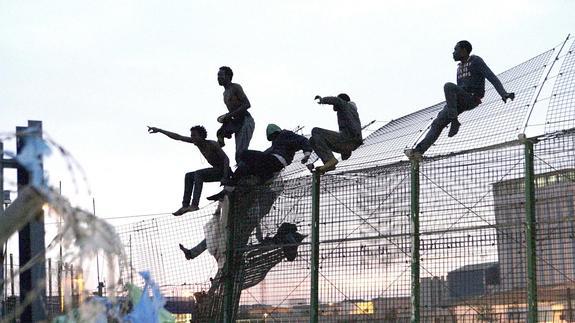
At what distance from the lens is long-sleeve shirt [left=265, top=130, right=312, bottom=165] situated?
36.9ft

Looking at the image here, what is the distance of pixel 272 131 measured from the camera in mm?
11672

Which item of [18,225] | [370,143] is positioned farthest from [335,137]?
[18,225]

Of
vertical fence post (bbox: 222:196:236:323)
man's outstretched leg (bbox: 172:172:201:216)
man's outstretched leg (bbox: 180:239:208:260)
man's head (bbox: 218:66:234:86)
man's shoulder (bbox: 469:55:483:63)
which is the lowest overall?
vertical fence post (bbox: 222:196:236:323)

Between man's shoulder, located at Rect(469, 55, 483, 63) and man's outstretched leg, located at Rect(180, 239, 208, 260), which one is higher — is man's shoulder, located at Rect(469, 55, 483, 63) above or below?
above

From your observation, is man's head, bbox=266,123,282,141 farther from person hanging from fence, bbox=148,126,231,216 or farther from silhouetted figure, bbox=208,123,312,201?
person hanging from fence, bbox=148,126,231,216

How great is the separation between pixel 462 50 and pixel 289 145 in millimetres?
2153

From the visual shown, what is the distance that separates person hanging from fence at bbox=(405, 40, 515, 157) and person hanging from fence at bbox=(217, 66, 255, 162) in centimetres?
267

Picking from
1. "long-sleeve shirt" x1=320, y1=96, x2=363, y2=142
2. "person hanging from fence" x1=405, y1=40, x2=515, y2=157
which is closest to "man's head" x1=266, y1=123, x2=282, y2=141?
"long-sleeve shirt" x1=320, y1=96, x2=363, y2=142

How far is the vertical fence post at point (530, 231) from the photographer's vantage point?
27.0 ft

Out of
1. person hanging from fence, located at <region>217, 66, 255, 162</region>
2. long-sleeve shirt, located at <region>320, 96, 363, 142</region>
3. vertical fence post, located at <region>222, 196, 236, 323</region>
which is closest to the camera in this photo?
long-sleeve shirt, located at <region>320, 96, 363, 142</region>

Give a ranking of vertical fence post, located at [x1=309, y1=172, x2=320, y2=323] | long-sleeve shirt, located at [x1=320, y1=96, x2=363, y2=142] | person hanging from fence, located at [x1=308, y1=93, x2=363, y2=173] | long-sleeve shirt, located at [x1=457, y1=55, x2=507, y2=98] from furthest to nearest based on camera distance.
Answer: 1. long-sleeve shirt, located at [x1=320, y1=96, x2=363, y2=142]
2. person hanging from fence, located at [x1=308, y1=93, x2=363, y2=173]
3. long-sleeve shirt, located at [x1=457, y1=55, x2=507, y2=98]
4. vertical fence post, located at [x1=309, y1=172, x2=320, y2=323]

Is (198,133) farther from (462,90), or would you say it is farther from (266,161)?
(462,90)

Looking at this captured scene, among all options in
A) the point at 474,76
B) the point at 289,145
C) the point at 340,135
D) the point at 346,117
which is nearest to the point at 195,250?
the point at 289,145

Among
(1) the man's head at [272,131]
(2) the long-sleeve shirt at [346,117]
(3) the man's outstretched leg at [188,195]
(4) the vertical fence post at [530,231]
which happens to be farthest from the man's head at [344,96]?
(4) the vertical fence post at [530,231]
